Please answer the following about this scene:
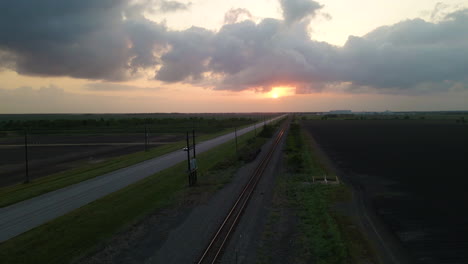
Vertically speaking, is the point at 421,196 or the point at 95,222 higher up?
the point at 95,222

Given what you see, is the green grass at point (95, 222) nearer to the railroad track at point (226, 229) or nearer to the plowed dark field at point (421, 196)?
the railroad track at point (226, 229)

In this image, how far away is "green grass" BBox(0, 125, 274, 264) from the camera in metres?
11.3

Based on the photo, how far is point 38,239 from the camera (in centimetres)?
1244

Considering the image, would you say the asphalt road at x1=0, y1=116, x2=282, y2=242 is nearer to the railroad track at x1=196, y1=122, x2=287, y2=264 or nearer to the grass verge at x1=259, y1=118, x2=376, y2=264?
the railroad track at x1=196, y1=122, x2=287, y2=264

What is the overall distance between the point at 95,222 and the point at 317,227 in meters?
11.1

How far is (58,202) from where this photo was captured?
17.8 metres

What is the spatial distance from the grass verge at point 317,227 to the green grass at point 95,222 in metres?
6.22

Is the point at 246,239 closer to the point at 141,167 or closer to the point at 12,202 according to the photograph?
the point at 12,202

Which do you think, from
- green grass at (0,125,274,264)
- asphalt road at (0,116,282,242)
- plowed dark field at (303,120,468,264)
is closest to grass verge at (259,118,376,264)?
plowed dark field at (303,120,468,264)

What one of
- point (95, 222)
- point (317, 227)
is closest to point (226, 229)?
point (317, 227)

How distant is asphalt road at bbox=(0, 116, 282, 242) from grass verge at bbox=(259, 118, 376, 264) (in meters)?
11.7

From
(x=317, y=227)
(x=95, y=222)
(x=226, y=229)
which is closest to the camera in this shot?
(x=226, y=229)

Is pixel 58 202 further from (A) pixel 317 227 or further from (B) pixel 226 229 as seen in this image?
(A) pixel 317 227

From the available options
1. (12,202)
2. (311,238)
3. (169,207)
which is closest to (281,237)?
(311,238)
